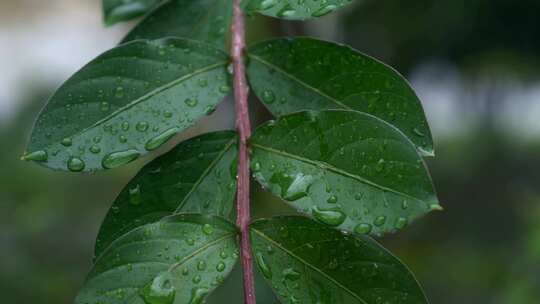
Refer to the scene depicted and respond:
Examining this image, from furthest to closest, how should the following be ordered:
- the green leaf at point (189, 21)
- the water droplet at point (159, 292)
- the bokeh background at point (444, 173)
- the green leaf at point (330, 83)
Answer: the bokeh background at point (444, 173)
the green leaf at point (189, 21)
the green leaf at point (330, 83)
the water droplet at point (159, 292)

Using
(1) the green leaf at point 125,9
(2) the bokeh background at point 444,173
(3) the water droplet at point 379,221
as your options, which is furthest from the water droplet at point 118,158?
(2) the bokeh background at point 444,173

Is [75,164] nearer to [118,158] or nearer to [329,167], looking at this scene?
[118,158]

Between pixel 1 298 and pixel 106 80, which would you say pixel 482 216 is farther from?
pixel 106 80

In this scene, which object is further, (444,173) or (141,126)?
(444,173)

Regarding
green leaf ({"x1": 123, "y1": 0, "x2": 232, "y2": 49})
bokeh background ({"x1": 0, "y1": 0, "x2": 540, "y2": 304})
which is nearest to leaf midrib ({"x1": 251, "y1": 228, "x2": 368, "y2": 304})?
green leaf ({"x1": 123, "y1": 0, "x2": 232, "y2": 49})

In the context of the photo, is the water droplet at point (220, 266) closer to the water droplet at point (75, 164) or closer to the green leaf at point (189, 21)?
the water droplet at point (75, 164)

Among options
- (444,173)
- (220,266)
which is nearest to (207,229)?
(220,266)

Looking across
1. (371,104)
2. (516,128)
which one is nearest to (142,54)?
(371,104)
